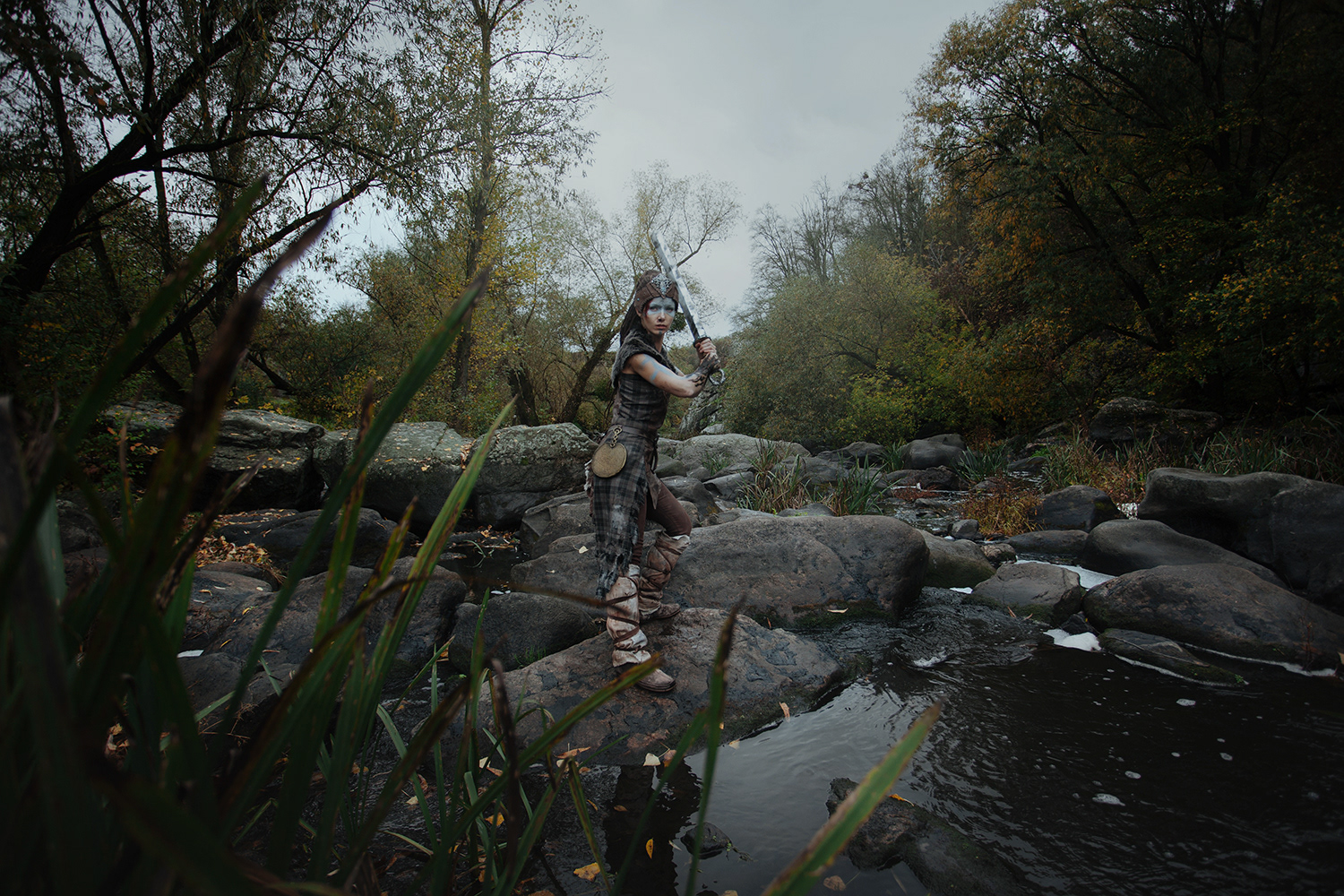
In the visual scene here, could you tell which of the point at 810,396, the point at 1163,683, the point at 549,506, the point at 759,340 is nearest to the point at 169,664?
the point at 1163,683

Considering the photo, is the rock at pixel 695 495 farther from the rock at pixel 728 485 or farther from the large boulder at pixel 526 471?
the large boulder at pixel 526 471

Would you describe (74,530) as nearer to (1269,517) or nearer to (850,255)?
(1269,517)

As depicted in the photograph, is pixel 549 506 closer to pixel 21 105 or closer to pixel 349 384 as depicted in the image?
pixel 21 105

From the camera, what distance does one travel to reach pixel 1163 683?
149 inches

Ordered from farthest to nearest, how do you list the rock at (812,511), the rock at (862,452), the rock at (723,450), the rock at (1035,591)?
the rock at (862,452)
the rock at (723,450)
the rock at (812,511)
the rock at (1035,591)

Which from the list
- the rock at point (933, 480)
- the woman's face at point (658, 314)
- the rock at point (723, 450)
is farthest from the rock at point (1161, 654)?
the rock at point (723, 450)

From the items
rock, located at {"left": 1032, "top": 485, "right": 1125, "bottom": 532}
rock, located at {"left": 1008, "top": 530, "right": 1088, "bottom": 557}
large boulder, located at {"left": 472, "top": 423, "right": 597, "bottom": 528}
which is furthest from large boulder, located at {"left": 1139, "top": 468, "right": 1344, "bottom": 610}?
large boulder, located at {"left": 472, "top": 423, "right": 597, "bottom": 528}

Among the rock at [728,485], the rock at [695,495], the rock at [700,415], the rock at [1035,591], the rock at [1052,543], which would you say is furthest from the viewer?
the rock at [700,415]

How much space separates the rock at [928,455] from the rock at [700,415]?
1059 centimetres

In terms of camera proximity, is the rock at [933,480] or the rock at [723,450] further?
the rock at [723,450]

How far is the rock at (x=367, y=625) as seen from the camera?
4.12 meters

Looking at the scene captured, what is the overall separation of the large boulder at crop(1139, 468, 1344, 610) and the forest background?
4.73 metres

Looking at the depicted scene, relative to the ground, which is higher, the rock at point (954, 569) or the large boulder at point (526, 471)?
the large boulder at point (526, 471)

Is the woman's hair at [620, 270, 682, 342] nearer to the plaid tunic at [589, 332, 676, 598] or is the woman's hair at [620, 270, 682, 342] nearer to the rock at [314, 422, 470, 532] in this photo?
the plaid tunic at [589, 332, 676, 598]
